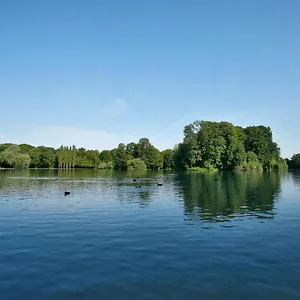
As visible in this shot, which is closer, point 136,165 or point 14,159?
point 136,165

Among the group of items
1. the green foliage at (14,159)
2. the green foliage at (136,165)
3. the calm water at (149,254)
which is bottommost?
the calm water at (149,254)

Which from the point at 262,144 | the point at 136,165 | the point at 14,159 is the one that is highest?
the point at 262,144

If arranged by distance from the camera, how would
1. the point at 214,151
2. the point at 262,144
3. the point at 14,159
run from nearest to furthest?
1. the point at 214,151
2. the point at 262,144
3. the point at 14,159

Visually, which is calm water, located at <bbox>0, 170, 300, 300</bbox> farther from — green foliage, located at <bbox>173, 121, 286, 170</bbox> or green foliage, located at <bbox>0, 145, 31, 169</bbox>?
green foliage, located at <bbox>0, 145, 31, 169</bbox>

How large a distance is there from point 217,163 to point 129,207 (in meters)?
113

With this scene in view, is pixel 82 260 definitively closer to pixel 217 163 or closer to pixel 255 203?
pixel 255 203

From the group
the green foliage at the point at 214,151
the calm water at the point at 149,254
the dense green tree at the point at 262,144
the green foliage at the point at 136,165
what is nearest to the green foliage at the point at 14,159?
the green foliage at the point at 136,165

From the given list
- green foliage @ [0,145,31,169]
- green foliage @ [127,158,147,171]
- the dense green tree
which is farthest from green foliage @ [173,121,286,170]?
green foliage @ [0,145,31,169]

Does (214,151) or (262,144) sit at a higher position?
(262,144)

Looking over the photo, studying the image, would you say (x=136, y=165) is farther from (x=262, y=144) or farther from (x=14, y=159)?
(x=14, y=159)

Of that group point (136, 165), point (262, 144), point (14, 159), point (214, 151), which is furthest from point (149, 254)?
point (14, 159)

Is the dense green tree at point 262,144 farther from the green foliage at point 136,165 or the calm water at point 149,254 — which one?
the calm water at point 149,254

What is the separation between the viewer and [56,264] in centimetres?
1516

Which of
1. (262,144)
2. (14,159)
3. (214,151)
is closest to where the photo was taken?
(214,151)
